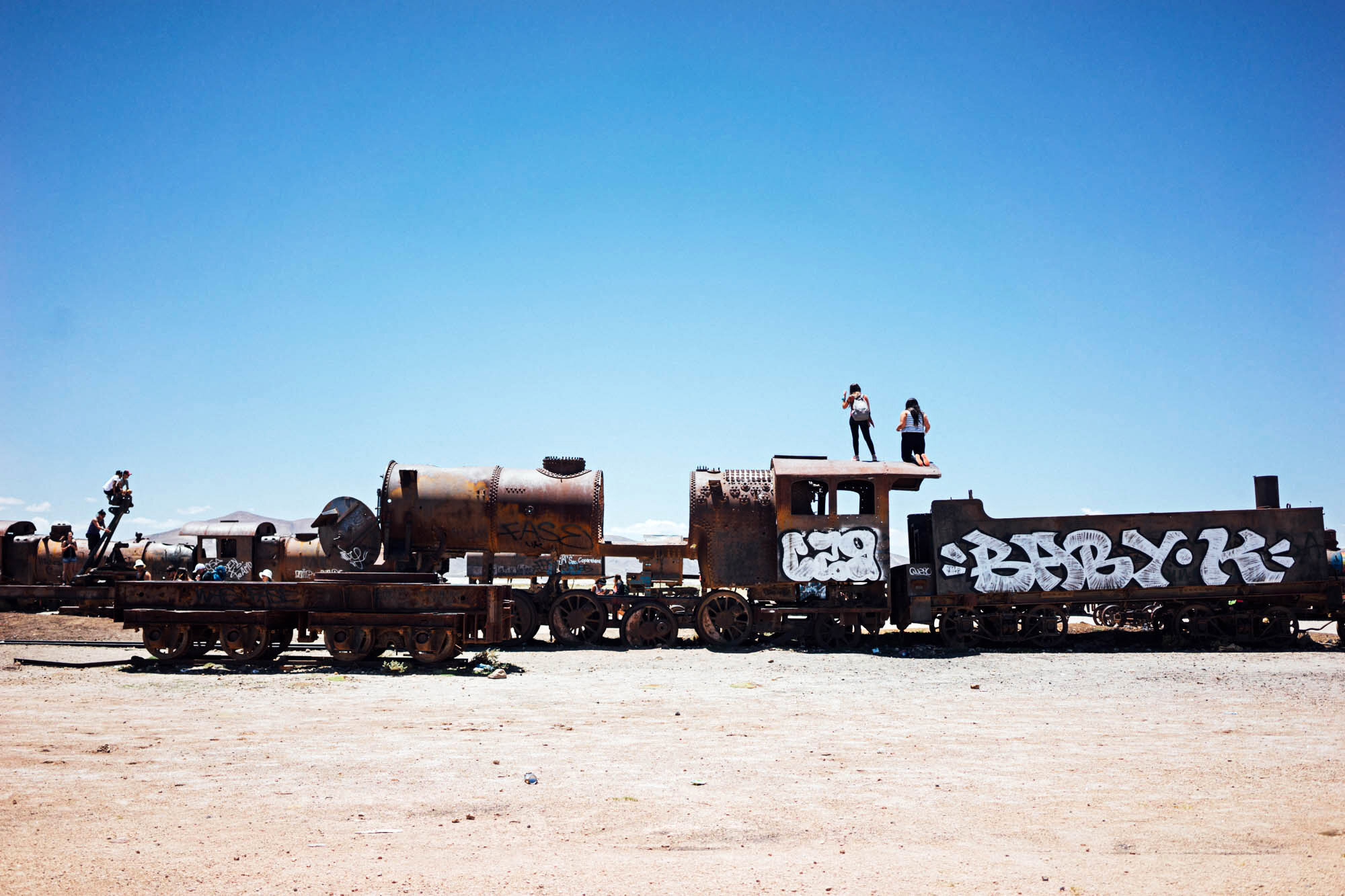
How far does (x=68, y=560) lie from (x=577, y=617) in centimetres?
1951

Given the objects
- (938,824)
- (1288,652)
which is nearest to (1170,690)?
(1288,652)

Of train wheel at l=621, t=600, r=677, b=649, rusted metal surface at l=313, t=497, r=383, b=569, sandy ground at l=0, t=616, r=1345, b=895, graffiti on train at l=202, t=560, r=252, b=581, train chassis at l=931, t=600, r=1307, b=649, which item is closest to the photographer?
sandy ground at l=0, t=616, r=1345, b=895

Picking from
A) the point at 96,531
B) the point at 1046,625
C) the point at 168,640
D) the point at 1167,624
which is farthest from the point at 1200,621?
the point at 96,531

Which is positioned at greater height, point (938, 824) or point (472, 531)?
point (472, 531)

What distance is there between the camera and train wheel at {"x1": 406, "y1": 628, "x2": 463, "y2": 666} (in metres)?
15.6

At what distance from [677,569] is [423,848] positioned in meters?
14.1

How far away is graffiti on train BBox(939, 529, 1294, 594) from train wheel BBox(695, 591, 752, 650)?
4351mm

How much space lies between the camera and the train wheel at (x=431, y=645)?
Result: 616 inches

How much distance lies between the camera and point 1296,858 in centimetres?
637

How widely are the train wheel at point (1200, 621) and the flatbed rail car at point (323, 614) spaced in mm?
14133

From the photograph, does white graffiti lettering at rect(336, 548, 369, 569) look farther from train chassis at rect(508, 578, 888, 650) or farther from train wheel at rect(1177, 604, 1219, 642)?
train wheel at rect(1177, 604, 1219, 642)

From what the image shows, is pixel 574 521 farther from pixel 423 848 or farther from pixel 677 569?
pixel 423 848

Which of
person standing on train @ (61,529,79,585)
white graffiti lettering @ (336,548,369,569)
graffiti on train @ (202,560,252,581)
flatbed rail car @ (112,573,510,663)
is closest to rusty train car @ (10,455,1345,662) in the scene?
white graffiti lettering @ (336,548,369,569)

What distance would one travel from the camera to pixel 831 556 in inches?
768
